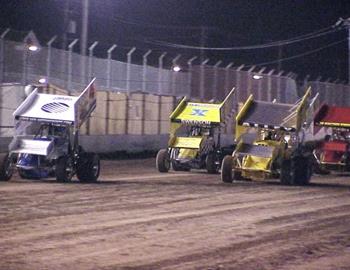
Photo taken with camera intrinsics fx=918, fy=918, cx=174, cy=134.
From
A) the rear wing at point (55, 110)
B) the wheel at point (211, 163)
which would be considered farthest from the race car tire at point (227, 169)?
the rear wing at point (55, 110)

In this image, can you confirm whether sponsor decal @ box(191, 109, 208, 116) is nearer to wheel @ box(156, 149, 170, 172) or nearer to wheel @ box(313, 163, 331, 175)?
wheel @ box(156, 149, 170, 172)

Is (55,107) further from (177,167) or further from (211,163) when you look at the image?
(177,167)

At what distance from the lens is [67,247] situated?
494 inches

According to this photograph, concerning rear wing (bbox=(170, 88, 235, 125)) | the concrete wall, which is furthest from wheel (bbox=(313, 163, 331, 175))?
the concrete wall

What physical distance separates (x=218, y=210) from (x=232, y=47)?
70997 millimetres

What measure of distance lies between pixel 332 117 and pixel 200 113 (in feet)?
16.5

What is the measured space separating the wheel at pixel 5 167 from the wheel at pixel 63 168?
1.20 meters

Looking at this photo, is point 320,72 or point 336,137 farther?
point 320,72

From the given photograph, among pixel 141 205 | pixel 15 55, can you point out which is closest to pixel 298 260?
pixel 141 205

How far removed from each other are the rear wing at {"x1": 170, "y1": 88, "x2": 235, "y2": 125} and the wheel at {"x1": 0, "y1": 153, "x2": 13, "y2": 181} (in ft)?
23.8

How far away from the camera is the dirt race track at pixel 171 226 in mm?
11805

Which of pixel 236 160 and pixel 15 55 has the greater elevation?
pixel 15 55

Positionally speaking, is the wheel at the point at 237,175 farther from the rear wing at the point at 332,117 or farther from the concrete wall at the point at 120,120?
the concrete wall at the point at 120,120

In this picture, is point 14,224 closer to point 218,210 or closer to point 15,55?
point 218,210
